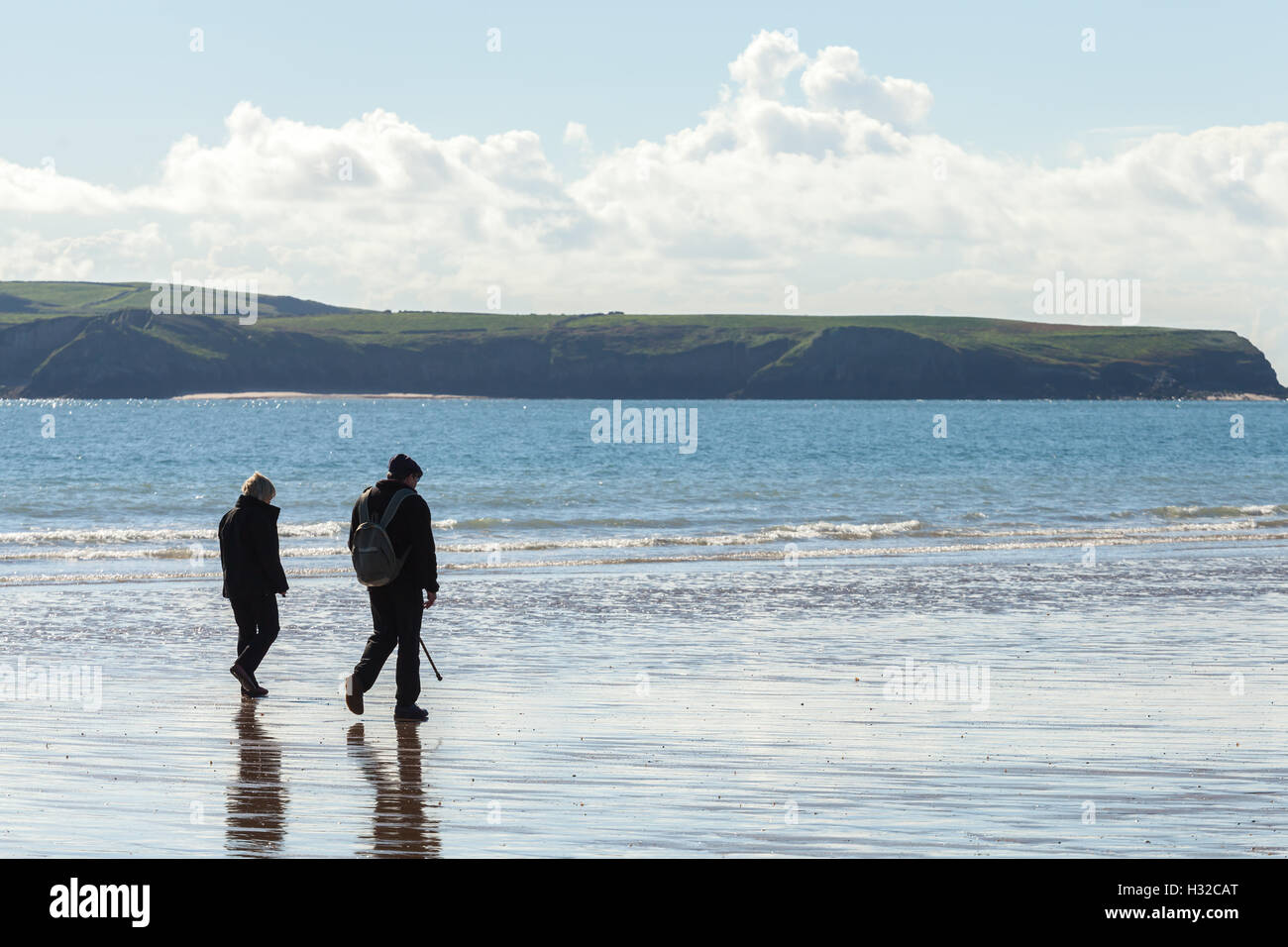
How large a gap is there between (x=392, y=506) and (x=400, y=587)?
552 mm

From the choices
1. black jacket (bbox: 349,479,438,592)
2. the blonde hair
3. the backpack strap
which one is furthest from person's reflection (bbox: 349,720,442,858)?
the blonde hair

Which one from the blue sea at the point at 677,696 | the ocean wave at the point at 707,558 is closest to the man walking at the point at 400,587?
the blue sea at the point at 677,696

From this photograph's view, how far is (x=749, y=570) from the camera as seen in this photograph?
20594 millimetres

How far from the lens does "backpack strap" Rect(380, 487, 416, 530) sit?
9445mm

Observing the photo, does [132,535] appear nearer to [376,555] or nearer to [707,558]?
[707,558]

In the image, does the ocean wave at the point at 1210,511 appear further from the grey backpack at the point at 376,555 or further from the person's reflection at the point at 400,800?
the person's reflection at the point at 400,800

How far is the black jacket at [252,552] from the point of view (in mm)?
10430

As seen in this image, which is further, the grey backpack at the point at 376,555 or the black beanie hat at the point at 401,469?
the black beanie hat at the point at 401,469

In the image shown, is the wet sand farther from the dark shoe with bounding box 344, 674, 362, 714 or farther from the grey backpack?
the grey backpack

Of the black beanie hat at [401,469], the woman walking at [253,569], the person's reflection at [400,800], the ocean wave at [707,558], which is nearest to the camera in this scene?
the person's reflection at [400,800]

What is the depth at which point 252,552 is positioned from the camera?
10.5 meters

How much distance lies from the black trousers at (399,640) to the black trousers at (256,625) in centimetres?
124

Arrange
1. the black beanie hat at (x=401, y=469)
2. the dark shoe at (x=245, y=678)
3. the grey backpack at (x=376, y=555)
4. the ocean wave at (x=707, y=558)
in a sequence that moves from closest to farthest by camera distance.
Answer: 1. the grey backpack at (x=376, y=555)
2. the black beanie hat at (x=401, y=469)
3. the dark shoe at (x=245, y=678)
4. the ocean wave at (x=707, y=558)

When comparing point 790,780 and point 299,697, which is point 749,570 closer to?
point 299,697
